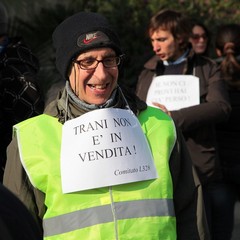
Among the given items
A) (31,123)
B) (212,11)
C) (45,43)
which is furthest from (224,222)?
(212,11)

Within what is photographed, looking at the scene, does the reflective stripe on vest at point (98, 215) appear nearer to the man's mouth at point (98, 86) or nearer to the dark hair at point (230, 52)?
the man's mouth at point (98, 86)

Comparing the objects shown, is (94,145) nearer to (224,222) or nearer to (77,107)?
(77,107)

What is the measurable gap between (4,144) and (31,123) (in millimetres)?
554

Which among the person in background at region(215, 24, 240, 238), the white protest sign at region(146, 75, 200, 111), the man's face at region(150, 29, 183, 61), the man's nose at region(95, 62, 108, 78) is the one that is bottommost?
the person in background at region(215, 24, 240, 238)

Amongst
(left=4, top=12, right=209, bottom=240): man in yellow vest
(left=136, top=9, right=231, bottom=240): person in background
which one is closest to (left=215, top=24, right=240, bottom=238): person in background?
(left=136, top=9, right=231, bottom=240): person in background

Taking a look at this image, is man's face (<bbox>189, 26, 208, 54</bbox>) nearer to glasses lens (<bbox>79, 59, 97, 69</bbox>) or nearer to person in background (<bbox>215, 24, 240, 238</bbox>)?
person in background (<bbox>215, 24, 240, 238</bbox>)

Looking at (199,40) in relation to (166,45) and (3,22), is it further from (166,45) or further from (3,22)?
(3,22)

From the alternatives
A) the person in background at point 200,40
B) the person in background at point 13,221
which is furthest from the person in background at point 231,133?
the person in background at point 13,221

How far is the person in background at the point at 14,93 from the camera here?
10.0 feet

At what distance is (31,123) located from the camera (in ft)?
8.46

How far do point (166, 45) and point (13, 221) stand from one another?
2638 millimetres

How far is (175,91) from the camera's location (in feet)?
12.4

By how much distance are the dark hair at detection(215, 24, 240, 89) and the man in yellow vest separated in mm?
1609

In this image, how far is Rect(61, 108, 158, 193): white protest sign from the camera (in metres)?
2.47
